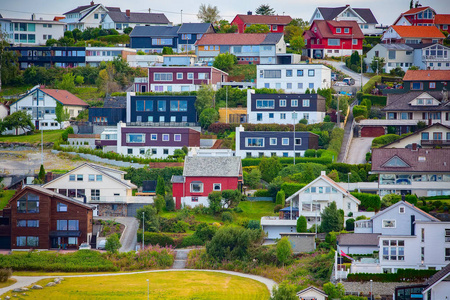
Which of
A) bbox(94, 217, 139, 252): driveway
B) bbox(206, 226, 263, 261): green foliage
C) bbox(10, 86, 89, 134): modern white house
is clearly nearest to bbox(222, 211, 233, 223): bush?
bbox(206, 226, 263, 261): green foliage

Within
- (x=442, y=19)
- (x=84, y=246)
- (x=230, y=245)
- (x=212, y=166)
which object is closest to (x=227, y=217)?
(x=230, y=245)

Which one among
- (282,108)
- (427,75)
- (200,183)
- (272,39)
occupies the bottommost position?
(200,183)

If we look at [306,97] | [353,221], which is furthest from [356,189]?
[306,97]

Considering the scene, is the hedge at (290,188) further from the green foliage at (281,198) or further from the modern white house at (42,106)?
the modern white house at (42,106)

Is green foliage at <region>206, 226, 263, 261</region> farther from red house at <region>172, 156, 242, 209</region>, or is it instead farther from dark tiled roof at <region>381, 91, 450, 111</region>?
dark tiled roof at <region>381, 91, 450, 111</region>

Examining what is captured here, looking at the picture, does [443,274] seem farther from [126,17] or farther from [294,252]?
[126,17]

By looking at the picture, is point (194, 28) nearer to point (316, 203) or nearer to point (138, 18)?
point (138, 18)

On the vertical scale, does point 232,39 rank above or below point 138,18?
below

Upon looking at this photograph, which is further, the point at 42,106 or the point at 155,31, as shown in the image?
the point at 155,31
